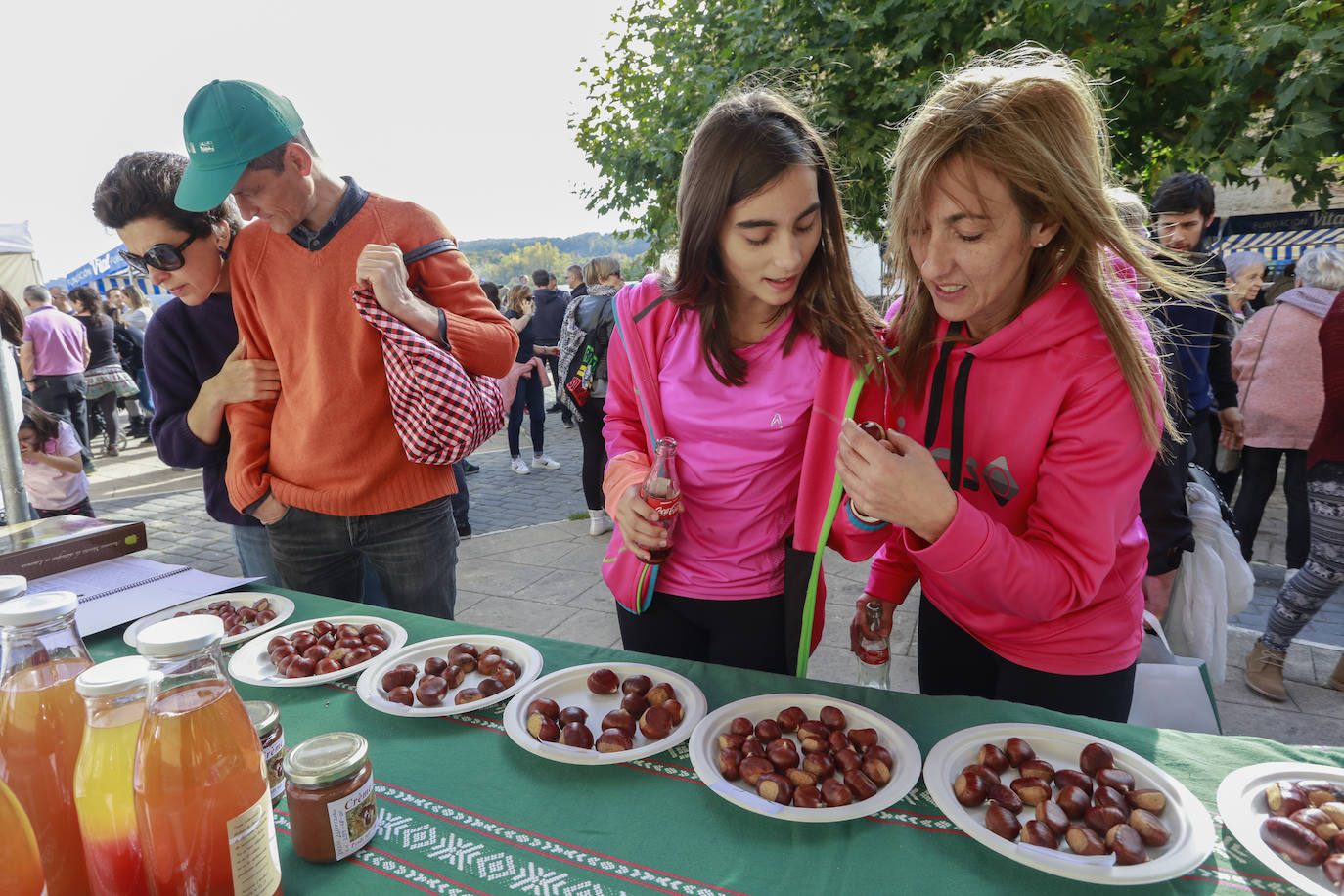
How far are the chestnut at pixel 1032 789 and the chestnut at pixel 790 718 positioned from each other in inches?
15.3

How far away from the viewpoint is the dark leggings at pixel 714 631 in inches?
75.2

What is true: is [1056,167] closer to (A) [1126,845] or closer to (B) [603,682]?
(A) [1126,845]

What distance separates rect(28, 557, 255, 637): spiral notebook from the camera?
203 cm

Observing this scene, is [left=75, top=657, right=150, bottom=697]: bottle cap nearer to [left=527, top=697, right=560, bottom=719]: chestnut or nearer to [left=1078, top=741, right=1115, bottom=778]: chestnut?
[left=527, top=697, right=560, bottom=719]: chestnut

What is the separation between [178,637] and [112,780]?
0.25 m

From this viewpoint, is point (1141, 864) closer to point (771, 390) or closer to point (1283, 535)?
point (771, 390)

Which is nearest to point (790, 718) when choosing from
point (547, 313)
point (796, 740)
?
point (796, 740)

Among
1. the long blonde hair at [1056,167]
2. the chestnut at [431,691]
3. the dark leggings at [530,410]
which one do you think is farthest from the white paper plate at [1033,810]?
the dark leggings at [530,410]

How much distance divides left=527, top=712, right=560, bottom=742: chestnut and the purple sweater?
4.96 ft

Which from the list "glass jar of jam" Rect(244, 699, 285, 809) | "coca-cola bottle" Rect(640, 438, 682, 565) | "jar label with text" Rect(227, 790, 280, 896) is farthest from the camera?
"coca-cola bottle" Rect(640, 438, 682, 565)

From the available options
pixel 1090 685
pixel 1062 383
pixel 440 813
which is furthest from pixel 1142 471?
pixel 440 813

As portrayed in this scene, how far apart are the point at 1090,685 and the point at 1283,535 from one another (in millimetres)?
5649

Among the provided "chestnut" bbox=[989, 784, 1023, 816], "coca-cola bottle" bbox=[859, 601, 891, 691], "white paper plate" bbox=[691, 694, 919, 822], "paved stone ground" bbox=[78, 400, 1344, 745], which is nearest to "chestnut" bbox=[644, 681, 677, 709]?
"white paper plate" bbox=[691, 694, 919, 822]

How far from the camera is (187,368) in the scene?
7.74 ft
